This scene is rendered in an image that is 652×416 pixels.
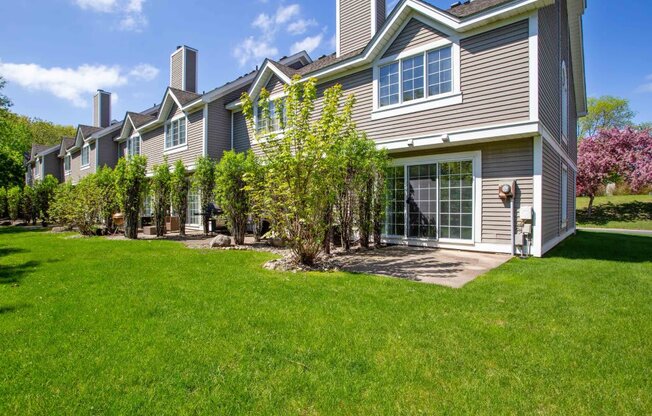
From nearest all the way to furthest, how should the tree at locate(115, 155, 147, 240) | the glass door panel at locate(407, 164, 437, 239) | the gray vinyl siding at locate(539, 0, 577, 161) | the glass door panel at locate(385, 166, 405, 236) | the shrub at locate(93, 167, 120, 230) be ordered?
the gray vinyl siding at locate(539, 0, 577, 161) → the glass door panel at locate(407, 164, 437, 239) → the glass door panel at locate(385, 166, 405, 236) → the tree at locate(115, 155, 147, 240) → the shrub at locate(93, 167, 120, 230)

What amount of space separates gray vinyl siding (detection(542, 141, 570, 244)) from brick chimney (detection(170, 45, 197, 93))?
18278 millimetres

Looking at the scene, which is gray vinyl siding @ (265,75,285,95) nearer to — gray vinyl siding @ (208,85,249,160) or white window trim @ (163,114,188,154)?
gray vinyl siding @ (208,85,249,160)

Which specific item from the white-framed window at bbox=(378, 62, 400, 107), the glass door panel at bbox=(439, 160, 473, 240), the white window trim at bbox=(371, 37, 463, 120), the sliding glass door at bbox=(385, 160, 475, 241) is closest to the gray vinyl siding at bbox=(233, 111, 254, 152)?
the white window trim at bbox=(371, 37, 463, 120)

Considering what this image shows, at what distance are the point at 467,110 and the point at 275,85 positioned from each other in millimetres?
8421

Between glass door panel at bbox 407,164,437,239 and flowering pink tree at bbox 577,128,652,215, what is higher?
flowering pink tree at bbox 577,128,652,215

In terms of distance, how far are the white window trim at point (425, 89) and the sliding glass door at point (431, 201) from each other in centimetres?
155

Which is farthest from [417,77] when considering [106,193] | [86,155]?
[86,155]

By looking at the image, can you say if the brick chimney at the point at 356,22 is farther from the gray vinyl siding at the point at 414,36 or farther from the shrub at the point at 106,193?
the shrub at the point at 106,193

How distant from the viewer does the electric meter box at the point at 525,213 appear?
7.97 m

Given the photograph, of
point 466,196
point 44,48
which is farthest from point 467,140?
point 44,48

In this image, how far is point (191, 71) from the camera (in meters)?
20.1

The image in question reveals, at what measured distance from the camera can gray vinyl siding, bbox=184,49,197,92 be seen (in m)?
20.0

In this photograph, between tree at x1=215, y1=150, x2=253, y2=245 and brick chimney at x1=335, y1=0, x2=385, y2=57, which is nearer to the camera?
tree at x1=215, y1=150, x2=253, y2=245

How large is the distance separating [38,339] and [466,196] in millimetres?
8660
